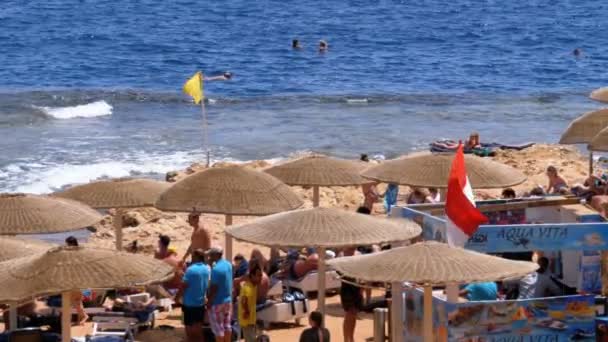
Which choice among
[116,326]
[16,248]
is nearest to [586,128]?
[116,326]

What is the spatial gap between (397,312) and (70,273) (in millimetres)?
3187

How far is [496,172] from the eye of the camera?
46.4 ft

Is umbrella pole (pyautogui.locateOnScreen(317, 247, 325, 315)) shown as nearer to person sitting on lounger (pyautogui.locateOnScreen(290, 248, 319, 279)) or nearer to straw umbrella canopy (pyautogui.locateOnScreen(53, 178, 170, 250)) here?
person sitting on lounger (pyautogui.locateOnScreen(290, 248, 319, 279))

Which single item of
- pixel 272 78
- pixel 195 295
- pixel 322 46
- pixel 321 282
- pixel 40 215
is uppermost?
pixel 322 46

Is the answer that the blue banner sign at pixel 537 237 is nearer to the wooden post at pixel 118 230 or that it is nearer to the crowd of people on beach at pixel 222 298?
the crowd of people on beach at pixel 222 298

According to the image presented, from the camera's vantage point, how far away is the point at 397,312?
11.0 metres

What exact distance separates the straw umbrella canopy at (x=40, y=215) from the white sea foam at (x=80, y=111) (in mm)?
22926

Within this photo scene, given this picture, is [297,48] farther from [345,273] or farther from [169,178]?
[345,273]

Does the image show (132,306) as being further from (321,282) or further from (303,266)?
(321,282)

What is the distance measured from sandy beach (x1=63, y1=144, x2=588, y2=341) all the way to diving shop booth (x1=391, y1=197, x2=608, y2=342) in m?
1.75

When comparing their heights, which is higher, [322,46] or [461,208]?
[322,46]

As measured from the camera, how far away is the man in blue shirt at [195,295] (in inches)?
456

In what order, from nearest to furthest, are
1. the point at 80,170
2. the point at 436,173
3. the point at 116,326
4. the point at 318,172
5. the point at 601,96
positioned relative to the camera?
the point at 116,326, the point at 436,173, the point at 318,172, the point at 601,96, the point at 80,170

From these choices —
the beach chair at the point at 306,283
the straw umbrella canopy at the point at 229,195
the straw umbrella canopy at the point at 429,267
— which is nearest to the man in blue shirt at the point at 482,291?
the straw umbrella canopy at the point at 429,267
